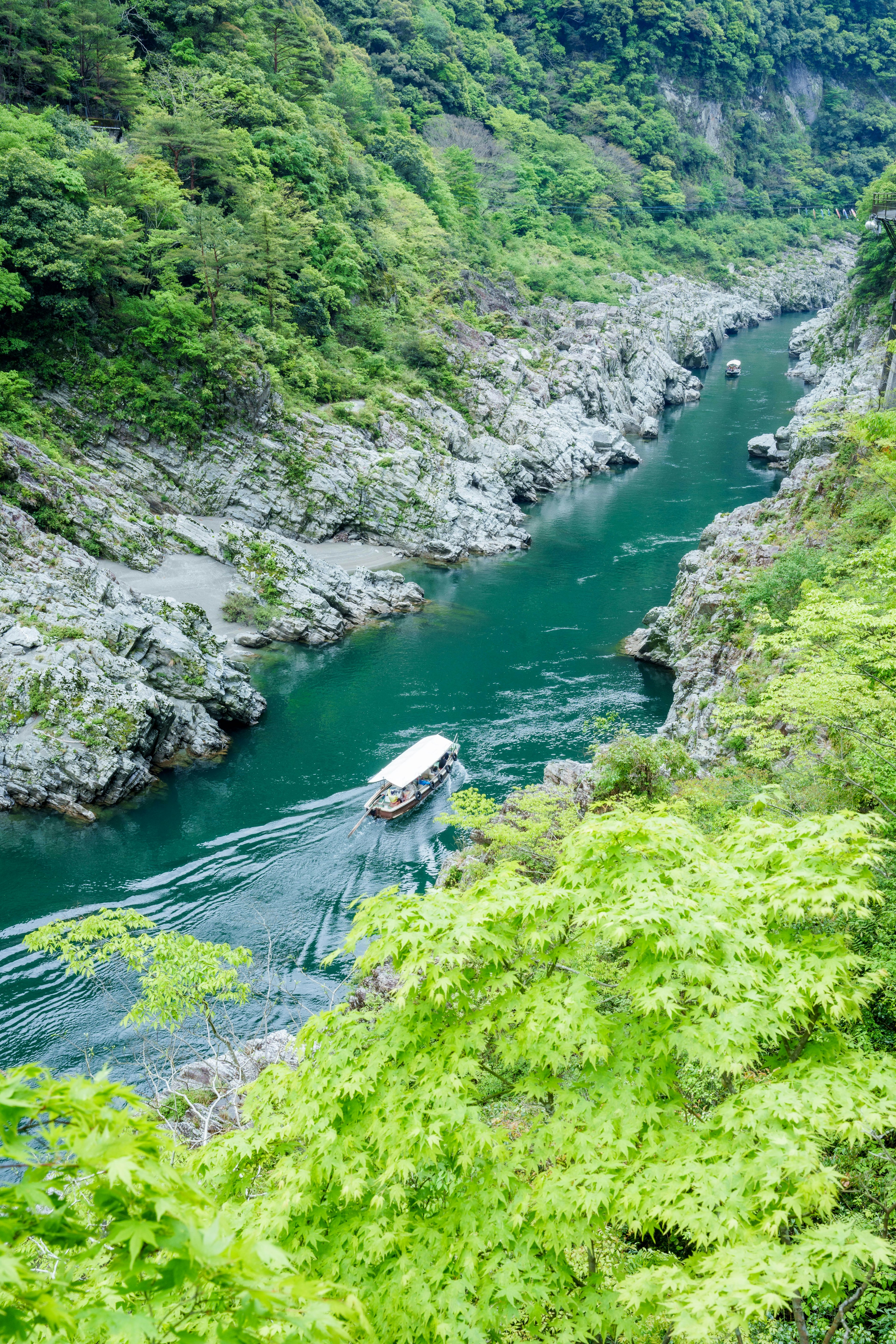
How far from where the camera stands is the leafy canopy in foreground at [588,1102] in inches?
182

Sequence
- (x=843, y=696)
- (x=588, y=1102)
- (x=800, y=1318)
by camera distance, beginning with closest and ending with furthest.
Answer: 1. (x=800, y=1318)
2. (x=588, y=1102)
3. (x=843, y=696)

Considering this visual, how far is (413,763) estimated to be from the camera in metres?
29.1

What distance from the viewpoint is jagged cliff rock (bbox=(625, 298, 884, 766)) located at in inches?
1045

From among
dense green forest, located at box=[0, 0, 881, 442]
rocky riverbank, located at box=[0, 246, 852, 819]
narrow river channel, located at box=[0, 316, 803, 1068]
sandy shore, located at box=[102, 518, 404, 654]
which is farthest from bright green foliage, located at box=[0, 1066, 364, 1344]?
dense green forest, located at box=[0, 0, 881, 442]

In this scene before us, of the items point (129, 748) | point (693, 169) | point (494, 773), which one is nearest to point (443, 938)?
point (494, 773)

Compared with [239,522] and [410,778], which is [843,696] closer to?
[410,778]

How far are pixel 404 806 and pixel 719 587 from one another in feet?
52.9

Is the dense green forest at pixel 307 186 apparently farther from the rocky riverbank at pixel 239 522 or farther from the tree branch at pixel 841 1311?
the tree branch at pixel 841 1311

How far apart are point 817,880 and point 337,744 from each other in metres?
28.6

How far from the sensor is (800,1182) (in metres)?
4.34

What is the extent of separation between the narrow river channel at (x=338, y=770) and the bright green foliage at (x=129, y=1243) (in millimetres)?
16755

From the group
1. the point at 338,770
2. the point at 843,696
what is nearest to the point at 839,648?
the point at 843,696

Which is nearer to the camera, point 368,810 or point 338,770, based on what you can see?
point 368,810

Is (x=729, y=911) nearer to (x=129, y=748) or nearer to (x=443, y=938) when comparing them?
(x=443, y=938)
